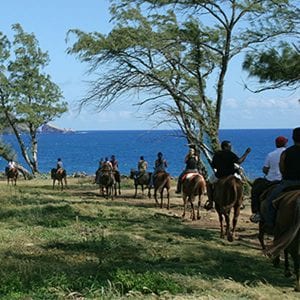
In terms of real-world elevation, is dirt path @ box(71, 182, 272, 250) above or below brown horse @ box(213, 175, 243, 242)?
below

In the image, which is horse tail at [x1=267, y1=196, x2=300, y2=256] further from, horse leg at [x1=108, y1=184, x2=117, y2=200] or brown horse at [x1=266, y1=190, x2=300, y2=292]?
horse leg at [x1=108, y1=184, x2=117, y2=200]

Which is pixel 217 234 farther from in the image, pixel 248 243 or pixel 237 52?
pixel 237 52

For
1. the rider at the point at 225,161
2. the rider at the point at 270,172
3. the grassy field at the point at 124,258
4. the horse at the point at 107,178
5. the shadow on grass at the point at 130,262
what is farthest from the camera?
the horse at the point at 107,178

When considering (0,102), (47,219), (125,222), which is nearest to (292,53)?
(125,222)

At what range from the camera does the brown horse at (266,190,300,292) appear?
874cm

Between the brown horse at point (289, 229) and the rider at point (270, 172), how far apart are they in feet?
8.45

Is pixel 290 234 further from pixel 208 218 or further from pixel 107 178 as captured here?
pixel 107 178

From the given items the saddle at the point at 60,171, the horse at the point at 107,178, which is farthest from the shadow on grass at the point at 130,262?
the saddle at the point at 60,171

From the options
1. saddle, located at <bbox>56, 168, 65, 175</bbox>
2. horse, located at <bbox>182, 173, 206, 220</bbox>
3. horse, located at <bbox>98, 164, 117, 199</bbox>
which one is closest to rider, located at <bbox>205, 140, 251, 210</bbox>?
horse, located at <bbox>182, 173, 206, 220</bbox>

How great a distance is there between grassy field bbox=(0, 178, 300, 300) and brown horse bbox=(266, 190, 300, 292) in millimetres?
528

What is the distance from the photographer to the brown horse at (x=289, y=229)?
874 centimetres

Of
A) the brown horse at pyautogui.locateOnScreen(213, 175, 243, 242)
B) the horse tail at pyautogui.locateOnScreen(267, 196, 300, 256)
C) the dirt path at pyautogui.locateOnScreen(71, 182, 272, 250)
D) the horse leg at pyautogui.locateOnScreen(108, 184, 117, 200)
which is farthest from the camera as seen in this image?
the horse leg at pyautogui.locateOnScreen(108, 184, 117, 200)

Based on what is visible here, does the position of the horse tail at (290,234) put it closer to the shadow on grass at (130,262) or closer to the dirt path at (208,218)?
the shadow on grass at (130,262)

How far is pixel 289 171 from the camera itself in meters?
9.85
